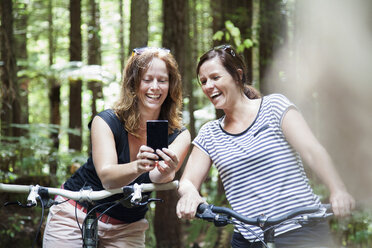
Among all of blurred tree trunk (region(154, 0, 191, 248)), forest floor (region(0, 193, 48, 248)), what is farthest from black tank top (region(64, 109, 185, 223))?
forest floor (region(0, 193, 48, 248))

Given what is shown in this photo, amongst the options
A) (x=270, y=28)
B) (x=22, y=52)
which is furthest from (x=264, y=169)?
(x=22, y=52)

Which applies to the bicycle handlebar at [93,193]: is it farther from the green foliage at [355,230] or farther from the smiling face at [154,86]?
the green foliage at [355,230]

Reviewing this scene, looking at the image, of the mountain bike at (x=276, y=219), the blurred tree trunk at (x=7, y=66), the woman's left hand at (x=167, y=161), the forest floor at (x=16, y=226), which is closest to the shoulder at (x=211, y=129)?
the woman's left hand at (x=167, y=161)

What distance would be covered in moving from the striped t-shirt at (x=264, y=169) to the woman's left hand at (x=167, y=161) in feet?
1.20

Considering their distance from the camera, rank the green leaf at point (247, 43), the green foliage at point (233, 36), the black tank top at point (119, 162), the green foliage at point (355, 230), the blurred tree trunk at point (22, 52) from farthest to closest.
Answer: the blurred tree trunk at point (22, 52) → the green leaf at point (247, 43) → the green foliage at point (233, 36) → the green foliage at point (355, 230) → the black tank top at point (119, 162)

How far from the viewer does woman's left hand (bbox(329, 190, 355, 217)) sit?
101 inches

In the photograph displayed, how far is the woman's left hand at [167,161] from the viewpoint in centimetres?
271

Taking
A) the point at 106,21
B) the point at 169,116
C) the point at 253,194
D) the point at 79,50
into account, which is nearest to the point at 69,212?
the point at 169,116

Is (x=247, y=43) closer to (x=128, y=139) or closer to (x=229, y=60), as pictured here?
(x=229, y=60)

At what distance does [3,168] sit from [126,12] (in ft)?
54.0

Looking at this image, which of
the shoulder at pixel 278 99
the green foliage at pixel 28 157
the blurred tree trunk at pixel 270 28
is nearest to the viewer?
the shoulder at pixel 278 99

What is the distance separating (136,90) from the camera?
3.34m

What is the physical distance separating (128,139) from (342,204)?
1534 millimetres

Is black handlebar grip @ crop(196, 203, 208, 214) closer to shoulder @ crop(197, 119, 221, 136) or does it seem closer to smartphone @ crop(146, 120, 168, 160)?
smartphone @ crop(146, 120, 168, 160)
